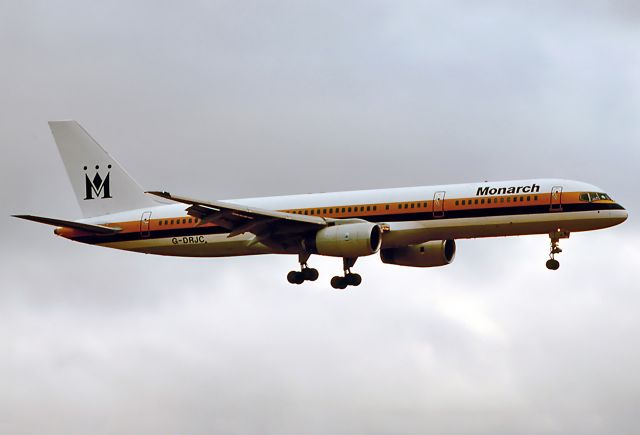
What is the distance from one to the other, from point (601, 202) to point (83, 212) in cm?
3166

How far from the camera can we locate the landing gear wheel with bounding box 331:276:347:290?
82938mm

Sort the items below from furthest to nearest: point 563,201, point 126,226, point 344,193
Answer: point 126,226 < point 344,193 < point 563,201

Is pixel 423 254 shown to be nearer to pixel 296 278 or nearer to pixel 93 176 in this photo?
pixel 296 278

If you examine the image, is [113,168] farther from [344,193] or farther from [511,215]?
[511,215]

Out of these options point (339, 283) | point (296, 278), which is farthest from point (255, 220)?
point (339, 283)

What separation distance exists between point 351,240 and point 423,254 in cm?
922

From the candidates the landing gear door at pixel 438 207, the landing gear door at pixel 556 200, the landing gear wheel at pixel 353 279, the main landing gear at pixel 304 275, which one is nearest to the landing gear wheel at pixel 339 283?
the landing gear wheel at pixel 353 279

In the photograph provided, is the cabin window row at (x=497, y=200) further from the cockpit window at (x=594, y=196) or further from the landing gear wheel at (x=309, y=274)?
the landing gear wheel at (x=309, y=274)

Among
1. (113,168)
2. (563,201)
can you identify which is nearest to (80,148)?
(113,168)

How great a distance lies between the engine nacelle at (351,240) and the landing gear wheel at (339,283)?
549 cm

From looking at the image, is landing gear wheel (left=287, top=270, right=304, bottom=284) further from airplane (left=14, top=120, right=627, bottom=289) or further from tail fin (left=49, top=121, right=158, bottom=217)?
tail fin (left=49, top=121, right=158, bottom=217)

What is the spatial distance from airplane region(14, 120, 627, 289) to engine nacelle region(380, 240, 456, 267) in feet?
0.19

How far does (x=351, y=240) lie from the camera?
76.2m

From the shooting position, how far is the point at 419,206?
77375 millimetres
